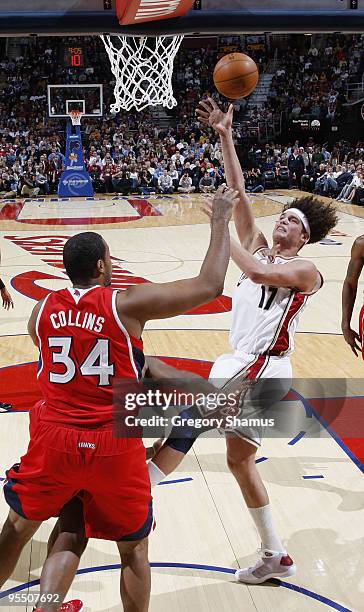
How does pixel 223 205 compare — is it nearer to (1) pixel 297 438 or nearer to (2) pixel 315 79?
(1) pixel 297 438

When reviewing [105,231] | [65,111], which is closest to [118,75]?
[105,231]

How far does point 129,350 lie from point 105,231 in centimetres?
1147

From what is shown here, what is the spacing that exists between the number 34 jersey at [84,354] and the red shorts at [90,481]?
2.6 inches

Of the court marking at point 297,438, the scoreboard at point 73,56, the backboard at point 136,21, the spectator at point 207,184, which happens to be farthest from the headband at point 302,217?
the scoreboard at point 73,56

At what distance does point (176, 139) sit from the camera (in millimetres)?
25250

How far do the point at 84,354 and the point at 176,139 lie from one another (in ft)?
76.7

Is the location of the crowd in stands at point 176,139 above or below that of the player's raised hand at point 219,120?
below

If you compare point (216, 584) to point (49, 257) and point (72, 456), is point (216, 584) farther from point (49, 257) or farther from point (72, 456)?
point (49, 257)

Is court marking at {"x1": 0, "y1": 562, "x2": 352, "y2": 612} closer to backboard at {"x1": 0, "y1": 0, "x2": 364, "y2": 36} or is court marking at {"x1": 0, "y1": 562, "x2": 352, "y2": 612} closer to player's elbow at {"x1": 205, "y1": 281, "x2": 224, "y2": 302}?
player's elbow at {"x1": 205, "y1": 281, "x2": 224, "y2": 302}

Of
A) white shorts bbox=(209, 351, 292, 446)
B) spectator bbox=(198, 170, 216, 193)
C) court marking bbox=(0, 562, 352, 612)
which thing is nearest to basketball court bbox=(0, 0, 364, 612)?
court marking bbox=(0, 562, 352, 612)

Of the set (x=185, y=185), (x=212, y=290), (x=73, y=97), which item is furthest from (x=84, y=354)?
(x=73, y=97)

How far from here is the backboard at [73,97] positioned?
22672mm

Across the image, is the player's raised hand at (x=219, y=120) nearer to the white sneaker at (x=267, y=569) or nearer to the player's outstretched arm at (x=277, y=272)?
the player's outstretched arm at (x=277, y=272)

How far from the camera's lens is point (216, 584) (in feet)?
10.9
